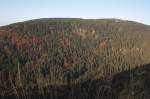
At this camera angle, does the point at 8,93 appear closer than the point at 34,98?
No

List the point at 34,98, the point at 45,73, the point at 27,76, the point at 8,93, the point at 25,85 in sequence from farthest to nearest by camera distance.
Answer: the point at 45,73, the point at 27,76, the point at 25,85, the point at 8,93, the point at 34,98

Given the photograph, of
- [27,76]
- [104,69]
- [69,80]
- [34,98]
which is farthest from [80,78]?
[34,98]

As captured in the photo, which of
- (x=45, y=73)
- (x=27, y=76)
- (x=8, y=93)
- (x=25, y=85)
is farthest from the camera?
(x=45, y=73)

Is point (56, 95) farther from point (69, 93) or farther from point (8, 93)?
point (8, 93)

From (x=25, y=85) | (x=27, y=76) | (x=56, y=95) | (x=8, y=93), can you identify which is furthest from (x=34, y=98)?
(x=27, y=76)

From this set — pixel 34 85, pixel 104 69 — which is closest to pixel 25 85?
pixel 34 85

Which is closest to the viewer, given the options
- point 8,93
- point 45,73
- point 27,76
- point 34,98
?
point 34,98

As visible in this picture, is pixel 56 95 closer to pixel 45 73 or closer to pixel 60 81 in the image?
pixel 60 81

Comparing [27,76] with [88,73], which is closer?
[27,76]
